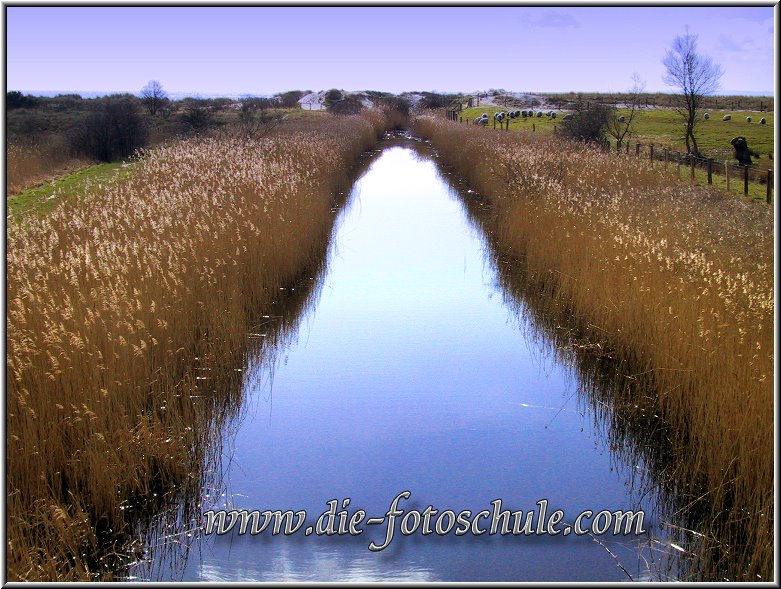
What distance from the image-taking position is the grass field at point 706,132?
3105 cm

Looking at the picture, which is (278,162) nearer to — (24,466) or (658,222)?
(658,222)

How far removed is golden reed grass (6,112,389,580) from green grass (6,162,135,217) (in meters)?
2.82

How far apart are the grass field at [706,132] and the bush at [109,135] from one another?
668 inches

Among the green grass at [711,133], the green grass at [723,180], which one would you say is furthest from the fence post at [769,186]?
the green grass at [711,133]

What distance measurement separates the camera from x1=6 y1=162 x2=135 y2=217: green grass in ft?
45.6

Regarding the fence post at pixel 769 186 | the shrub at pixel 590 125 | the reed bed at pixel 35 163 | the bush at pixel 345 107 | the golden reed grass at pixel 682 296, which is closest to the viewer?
the golden reed grass at pixel 682 296

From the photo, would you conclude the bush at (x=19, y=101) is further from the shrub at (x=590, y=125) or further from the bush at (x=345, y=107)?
the shrub at (x=590, y=125)

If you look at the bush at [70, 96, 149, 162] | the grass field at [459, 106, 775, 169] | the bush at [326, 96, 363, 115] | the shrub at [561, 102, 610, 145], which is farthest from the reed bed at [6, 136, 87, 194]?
the bush at [326, 96, 363, 115]

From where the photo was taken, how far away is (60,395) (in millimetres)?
5266

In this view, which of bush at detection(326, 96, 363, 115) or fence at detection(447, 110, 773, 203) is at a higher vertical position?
bush at detection(326, 96, 363, 115)

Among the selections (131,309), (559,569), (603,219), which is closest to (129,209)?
(131,309)

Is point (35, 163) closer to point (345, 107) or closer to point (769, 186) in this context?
point (769, 186)

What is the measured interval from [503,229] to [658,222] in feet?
12.4

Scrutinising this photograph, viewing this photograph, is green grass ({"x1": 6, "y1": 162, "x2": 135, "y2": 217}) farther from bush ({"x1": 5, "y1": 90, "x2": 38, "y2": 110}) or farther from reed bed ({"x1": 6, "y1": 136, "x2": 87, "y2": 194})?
bush ({"x1": 5, "y1": 90, "x2": 38, "y2": 110})
